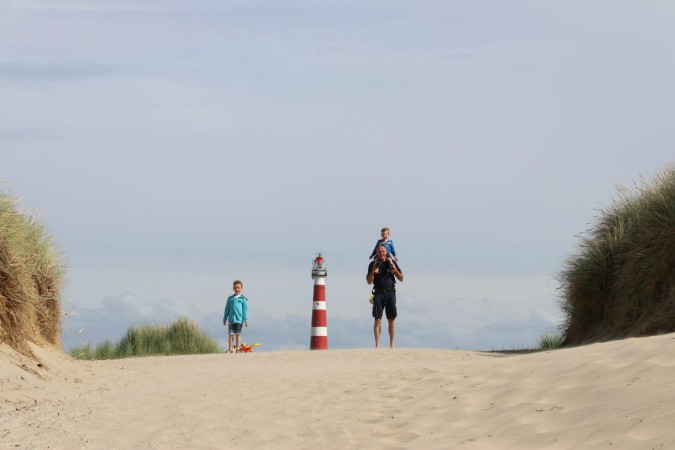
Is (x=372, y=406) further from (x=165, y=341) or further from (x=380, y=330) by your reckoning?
(x=165, y=341)

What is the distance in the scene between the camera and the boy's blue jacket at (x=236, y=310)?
60.4 feet

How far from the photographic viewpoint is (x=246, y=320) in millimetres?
18656

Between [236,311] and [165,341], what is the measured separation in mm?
2395

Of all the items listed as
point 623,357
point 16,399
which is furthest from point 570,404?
point 16,399

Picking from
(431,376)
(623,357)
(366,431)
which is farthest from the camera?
(431,376)

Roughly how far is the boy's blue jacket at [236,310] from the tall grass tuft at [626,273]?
621 centimetres

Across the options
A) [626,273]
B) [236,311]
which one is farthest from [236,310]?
[626,273]

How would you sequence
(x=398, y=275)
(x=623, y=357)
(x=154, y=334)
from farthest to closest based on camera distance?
(x=154, y=334), (x=398, y=275), (x=623, y=357)

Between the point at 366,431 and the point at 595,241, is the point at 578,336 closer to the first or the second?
the point at 595,241

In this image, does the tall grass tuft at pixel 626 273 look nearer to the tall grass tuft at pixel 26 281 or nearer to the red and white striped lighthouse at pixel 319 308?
the red and white striped lighthouse at pixel 319 308

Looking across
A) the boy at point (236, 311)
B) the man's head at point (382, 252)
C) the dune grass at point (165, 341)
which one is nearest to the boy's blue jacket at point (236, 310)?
the boy at point (236, 311)

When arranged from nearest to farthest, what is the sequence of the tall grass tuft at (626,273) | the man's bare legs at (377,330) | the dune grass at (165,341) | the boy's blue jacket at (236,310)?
the tall grass tuft at (626,273)
the man's bare legs at (377,330)
the boy's blue jacket at (236,310)
the dune grass at (165,341)

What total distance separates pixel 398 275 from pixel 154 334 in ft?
20.0

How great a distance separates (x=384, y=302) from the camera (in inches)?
676
